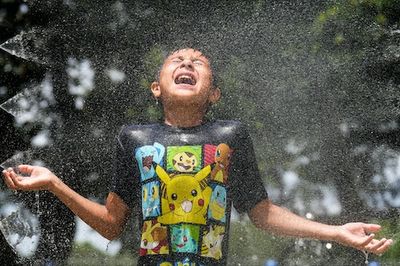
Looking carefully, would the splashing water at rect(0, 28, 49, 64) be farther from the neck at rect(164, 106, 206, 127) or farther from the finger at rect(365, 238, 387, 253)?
the finger at rect(365, 238, 387, 253)

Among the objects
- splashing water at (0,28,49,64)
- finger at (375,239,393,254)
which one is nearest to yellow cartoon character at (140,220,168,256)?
finger at (375,239,393,254)

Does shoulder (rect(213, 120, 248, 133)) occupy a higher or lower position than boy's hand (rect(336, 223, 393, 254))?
higher

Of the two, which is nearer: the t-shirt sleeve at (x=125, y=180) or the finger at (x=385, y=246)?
the finger at (x=385, y=246)

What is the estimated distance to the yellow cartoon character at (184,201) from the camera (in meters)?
4.04

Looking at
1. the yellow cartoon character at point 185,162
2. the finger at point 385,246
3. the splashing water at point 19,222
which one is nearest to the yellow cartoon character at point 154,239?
the yellow cartoon character at point 185,162

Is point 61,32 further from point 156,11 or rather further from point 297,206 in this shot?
point 297,206

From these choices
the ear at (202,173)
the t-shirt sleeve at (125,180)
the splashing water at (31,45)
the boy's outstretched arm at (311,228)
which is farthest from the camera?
the splashing water at (31,45)

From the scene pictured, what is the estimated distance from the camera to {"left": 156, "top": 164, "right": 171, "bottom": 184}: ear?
4094mm

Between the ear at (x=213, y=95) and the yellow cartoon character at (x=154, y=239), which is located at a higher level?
the ear at (x=213, y=95)

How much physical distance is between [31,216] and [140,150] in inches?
161

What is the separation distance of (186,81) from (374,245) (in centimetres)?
143

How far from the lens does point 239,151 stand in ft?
14.1

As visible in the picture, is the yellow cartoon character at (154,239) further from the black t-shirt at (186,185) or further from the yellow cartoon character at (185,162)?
the yellow cartoon character at (185,162)

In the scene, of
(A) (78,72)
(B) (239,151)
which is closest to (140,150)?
(B) (239,151)
